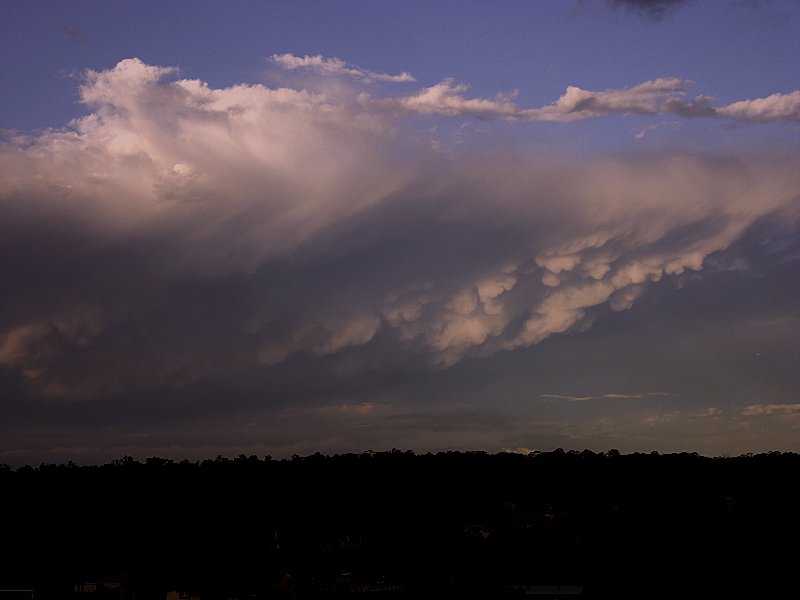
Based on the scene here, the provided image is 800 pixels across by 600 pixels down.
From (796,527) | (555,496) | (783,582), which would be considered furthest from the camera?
(555,496)

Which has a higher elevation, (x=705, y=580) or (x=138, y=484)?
(x=138, y=484)

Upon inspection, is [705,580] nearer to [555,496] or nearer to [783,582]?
[783,582]

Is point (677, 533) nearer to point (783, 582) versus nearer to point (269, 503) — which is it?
point (783, 582)

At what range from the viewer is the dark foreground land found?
104 meters

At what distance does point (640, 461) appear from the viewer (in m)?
136

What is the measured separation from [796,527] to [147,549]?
6790cm

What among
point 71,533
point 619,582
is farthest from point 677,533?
point 71,533

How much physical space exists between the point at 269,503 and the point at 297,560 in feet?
54.6

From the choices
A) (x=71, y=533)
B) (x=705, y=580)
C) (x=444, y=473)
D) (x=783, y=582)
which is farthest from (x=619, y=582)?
(x=71, y=533)

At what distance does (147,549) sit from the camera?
122 meters

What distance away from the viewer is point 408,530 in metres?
A: 123

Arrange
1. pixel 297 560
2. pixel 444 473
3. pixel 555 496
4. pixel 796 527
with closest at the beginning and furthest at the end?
pixel 796 527 < pixel 297 560 < pixel 555 496 < pixel 444 473

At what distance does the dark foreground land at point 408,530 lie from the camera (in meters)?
104

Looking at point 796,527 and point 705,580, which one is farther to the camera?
point 796,527
